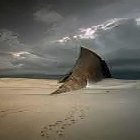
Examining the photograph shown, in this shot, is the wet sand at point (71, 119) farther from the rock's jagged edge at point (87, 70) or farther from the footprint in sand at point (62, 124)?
the rock's jagged edge at point (87, 70)

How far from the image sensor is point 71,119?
120 inches

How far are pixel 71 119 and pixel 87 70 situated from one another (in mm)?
3952

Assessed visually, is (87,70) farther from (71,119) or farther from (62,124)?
(62,124)

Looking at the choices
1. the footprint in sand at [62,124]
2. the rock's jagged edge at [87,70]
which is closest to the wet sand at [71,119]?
the footprint in sand at [62,124]

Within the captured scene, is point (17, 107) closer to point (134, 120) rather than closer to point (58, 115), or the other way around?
point (58, 115)

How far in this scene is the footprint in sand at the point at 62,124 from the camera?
101 inches

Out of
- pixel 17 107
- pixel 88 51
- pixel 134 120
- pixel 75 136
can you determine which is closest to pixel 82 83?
pixel 88 51

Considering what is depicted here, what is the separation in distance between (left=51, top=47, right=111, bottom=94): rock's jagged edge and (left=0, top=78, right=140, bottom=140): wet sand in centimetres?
206

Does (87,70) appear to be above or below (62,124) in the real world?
above

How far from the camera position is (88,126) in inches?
110

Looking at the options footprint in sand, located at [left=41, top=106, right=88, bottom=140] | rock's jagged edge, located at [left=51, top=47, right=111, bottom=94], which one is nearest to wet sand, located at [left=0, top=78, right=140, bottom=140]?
footprint in sand, located at [left=41, top=106, right=88, bottom=140]

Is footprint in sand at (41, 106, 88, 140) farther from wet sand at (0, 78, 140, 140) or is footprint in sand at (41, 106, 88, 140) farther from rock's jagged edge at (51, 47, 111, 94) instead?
rock's jagged edge at (51, 47, 111, 94)

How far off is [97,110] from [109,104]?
42 centimetres

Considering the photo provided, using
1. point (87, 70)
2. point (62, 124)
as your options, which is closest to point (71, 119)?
point (62, 124)
